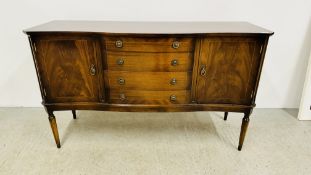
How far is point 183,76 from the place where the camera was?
146 centimetres

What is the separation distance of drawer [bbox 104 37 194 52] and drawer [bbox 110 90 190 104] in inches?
11.5

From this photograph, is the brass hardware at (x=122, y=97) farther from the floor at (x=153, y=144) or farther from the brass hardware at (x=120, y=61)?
the floor at (x=153, y=144)

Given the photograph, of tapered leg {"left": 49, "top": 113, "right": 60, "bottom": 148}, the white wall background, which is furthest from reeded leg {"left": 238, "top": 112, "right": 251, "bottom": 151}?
tapered leg {"left": 49, "top": 113, "right": 60, "bottom": 148}

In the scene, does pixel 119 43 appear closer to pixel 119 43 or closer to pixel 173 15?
pixel 119 43

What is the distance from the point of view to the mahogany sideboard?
136 centimetres

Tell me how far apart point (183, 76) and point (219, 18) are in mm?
876

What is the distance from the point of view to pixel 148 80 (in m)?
1.47

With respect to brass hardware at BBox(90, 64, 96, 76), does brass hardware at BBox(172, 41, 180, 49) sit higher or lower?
higher

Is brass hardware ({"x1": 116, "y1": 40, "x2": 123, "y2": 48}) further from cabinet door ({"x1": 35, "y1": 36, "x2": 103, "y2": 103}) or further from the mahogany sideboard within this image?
cabinet door ({"x1": 35, "y1": 36, "x2": 103, "y2": 103})

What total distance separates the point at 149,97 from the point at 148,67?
0.22 m

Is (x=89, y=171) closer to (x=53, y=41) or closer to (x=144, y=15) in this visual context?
(x=53, y=41)

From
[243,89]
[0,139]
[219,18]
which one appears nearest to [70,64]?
[0,139]

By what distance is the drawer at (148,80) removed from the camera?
4.77 feet

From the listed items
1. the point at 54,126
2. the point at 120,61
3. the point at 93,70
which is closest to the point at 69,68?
the point at 93,70
